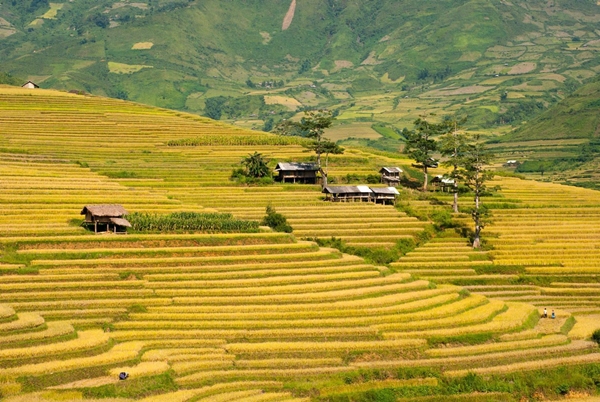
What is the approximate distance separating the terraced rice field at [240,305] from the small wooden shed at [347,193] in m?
2.76

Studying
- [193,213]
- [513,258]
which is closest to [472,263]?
[513,258]

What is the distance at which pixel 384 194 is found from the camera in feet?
247

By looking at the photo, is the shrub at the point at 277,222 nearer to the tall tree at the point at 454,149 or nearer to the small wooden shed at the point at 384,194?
the small wooden shed at the point at 384,194

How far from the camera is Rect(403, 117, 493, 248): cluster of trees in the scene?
6900cm

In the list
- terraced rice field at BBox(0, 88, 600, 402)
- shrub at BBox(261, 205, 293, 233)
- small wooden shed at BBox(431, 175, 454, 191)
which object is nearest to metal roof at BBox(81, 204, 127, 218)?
terraced rice field at BBox(0, 88, 600, 402)

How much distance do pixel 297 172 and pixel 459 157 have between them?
53.9 feet

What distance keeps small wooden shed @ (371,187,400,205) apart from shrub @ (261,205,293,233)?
14.3 meters

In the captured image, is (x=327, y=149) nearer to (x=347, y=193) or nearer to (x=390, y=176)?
(x=390, y=176)

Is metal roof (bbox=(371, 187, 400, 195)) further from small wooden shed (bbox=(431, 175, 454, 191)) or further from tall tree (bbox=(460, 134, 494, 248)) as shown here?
small wooden shed (bbox=(431, 175, 454, 191))

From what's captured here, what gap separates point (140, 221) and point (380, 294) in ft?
55.0

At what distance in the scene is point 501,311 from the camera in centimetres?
5103

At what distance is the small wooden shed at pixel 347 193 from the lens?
74250 millimetres

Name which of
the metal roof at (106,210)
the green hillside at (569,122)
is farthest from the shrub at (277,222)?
the green hillside at (569,122)

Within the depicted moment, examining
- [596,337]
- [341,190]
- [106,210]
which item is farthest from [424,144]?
[106,210]
